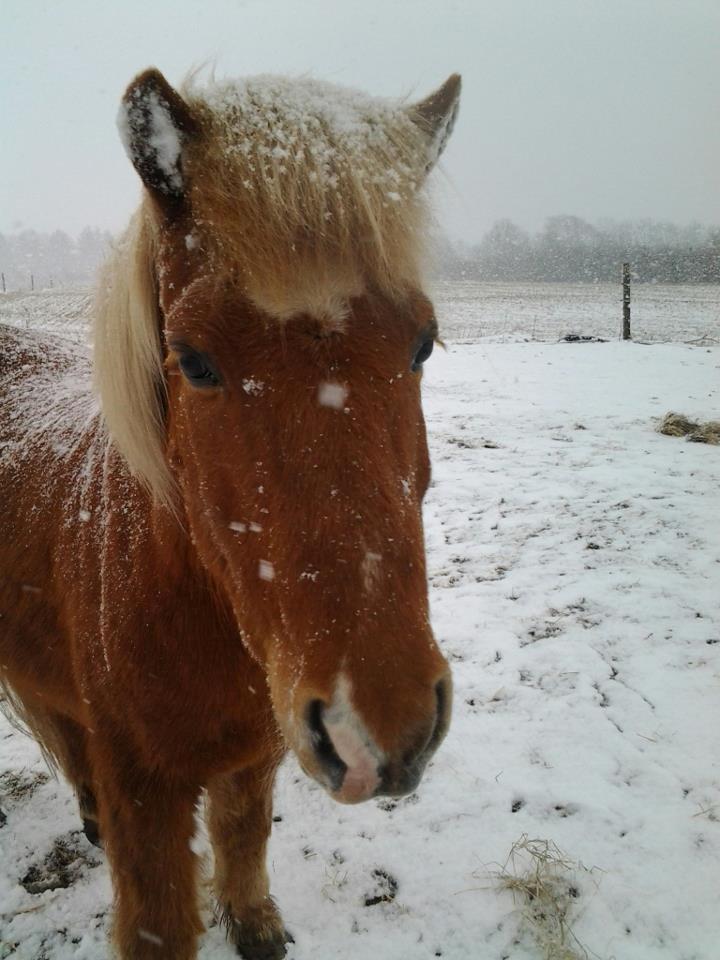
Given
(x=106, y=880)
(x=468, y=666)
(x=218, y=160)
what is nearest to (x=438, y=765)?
(x=468, y=666)

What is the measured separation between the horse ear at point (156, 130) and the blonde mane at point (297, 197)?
0.03 metres

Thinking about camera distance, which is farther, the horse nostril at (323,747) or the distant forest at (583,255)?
the distant forest at (583,255)

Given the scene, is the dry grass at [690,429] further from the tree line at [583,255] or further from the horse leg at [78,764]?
the tree line at [583,255]

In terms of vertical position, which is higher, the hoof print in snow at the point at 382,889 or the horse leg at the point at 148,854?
the horse leg at the point at 148,854

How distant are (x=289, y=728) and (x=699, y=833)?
91.1 inches

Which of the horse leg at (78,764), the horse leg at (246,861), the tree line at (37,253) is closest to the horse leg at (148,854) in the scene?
the horse leg at (246,861)

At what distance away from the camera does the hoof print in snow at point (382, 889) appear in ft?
7.68

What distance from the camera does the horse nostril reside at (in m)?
1.04

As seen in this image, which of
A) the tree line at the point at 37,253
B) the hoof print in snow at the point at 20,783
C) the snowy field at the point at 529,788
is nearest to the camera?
A: the snowy field at the point at 529,788

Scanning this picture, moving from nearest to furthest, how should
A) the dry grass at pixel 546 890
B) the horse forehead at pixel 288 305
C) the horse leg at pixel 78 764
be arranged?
1. the horse forehead at pixel 288 305
2. the dry grass at pixel 546 890
3. the horse leg at pixel 78 764

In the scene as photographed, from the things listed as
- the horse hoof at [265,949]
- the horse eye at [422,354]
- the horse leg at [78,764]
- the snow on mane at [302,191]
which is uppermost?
the snow on mane at [302,191]

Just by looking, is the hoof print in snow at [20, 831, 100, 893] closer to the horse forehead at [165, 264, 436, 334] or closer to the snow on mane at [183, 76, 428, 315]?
the horse forehead at [165, 264, 436, 334]

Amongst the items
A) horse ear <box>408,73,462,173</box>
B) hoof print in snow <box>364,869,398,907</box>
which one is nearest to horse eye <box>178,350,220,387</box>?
horse ear <box>408,73,462,173</box>

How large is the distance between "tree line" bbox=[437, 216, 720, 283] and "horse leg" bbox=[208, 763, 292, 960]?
3307cm
